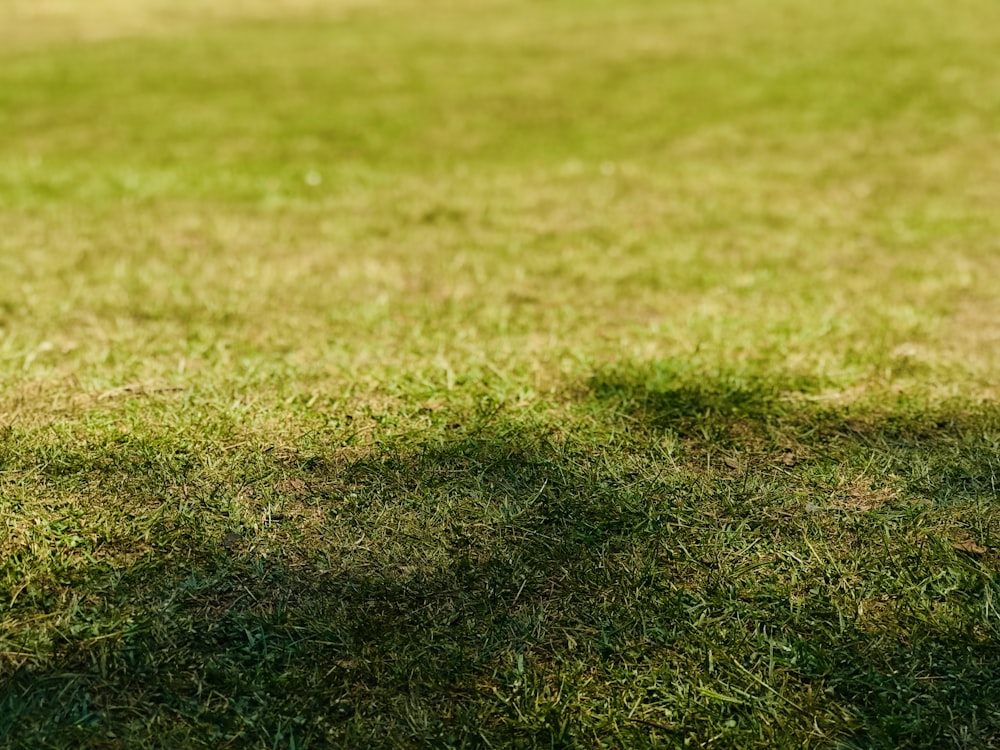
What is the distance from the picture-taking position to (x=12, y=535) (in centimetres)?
299

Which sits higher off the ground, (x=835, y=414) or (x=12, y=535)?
(x=12, y=535)

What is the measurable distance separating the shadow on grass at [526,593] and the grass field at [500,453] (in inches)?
0.4

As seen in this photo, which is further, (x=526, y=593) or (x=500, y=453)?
(x=500, y=453)

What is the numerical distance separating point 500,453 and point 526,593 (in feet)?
2.62

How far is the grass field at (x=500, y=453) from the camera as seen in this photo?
99.0 inches

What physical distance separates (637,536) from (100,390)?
7.58 feet

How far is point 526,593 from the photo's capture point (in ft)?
9.37

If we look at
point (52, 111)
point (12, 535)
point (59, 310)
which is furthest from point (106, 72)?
point (12, 535)

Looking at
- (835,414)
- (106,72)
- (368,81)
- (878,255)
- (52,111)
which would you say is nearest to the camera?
(835,414)

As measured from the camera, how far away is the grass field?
2.51m

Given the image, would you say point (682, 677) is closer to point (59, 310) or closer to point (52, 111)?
point (59, 310)

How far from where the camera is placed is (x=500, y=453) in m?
3.57

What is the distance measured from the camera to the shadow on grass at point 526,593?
244cm

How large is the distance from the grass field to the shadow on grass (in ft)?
0.04
